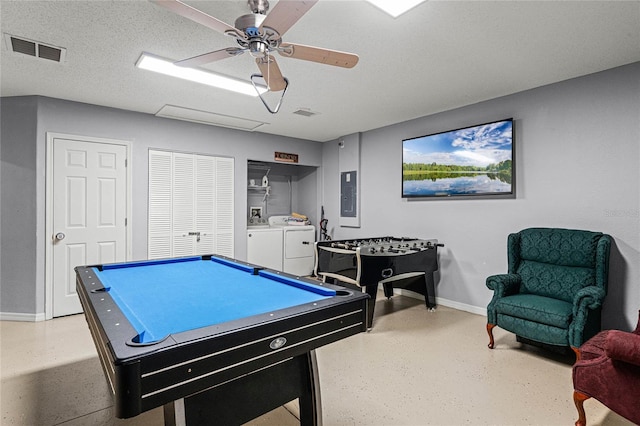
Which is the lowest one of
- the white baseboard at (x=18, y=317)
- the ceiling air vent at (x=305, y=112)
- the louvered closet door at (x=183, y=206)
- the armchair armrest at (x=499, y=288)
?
the white baseboard at (x=18, y=317)

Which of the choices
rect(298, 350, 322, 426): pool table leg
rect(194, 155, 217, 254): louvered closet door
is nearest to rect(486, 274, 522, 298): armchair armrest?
rect(298, 350, 322, 426): pool table leg

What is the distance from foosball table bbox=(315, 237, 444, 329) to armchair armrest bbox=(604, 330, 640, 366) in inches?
70.3

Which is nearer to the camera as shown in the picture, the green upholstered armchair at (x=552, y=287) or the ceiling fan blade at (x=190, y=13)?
the ceiling fan blade at (x=190, y=13)

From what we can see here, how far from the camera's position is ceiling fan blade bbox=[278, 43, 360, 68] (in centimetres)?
187

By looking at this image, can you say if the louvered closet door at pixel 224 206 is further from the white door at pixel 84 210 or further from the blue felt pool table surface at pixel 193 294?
the blue felt pool table surface at pixel 193 294

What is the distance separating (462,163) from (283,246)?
311 cm

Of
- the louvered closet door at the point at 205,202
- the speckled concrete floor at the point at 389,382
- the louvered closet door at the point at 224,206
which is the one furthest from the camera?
the louvered closet door at the point at 224,206

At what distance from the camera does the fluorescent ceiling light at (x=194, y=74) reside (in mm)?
2814

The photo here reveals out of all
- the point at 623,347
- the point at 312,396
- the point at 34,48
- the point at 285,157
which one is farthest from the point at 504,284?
the point at 34,48

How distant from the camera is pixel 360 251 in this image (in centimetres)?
330

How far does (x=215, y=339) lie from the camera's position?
1.16 metres

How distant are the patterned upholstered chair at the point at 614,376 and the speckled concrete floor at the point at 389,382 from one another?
306mm

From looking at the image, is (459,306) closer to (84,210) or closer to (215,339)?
(215,339)

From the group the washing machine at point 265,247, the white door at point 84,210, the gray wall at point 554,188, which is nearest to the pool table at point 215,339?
the white door at point 84,210
